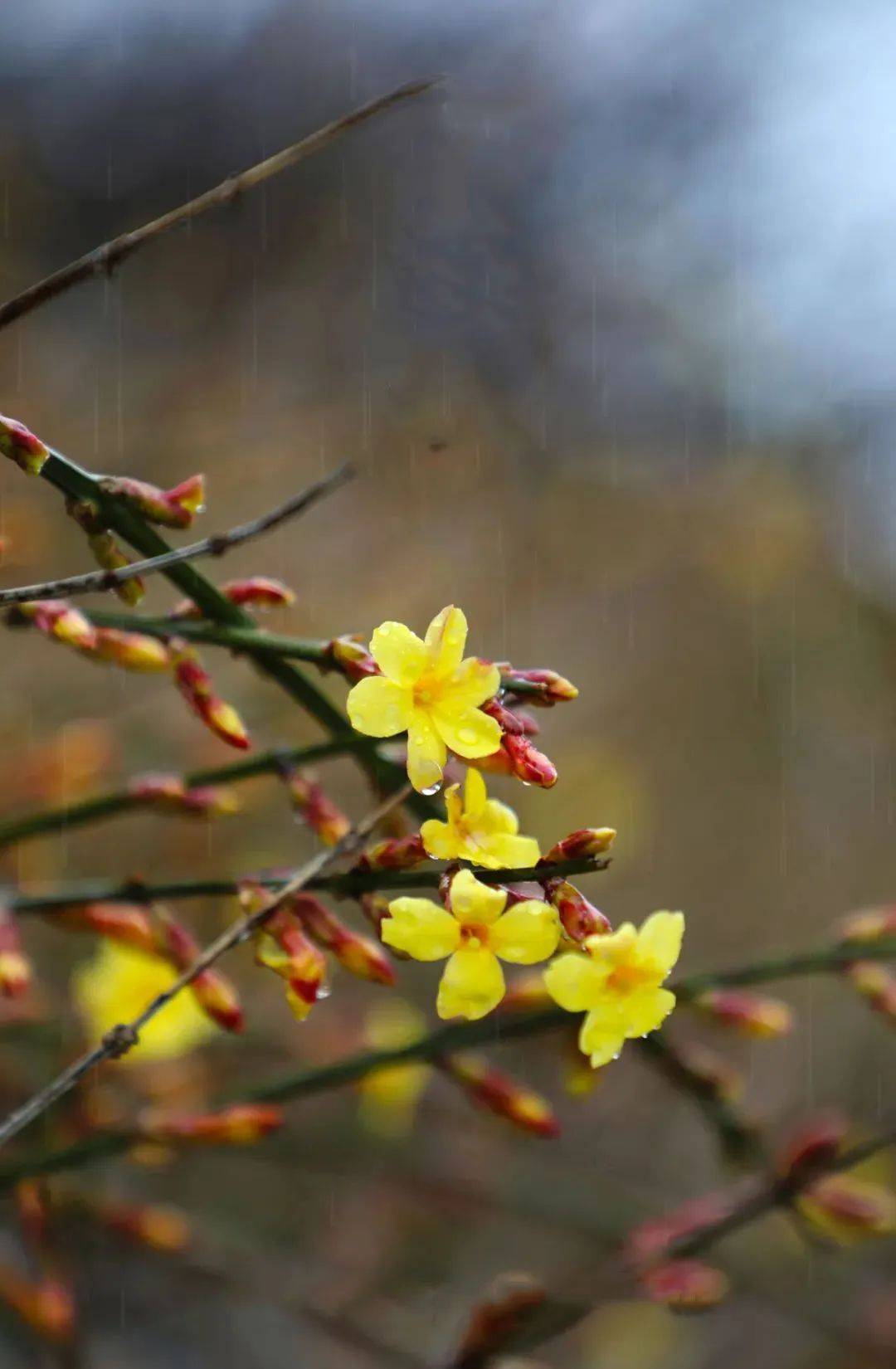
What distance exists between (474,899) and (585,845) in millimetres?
109

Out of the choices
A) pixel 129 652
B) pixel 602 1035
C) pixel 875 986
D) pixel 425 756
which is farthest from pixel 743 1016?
pixel 129 652

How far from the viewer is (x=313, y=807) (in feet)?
4.75

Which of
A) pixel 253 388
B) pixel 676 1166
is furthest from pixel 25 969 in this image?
pixel 676 1166

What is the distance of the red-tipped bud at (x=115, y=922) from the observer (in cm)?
159

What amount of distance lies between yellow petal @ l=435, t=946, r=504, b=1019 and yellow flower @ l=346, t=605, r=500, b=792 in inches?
6.2

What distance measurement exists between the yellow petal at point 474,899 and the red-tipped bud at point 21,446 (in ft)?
1.71

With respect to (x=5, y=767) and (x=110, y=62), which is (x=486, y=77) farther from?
(x=5, y=767)

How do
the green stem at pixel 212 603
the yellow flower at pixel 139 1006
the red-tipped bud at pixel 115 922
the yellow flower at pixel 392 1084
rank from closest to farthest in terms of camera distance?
the green stem at pixel 212 603, the red-tipped bud at pixel 115 922, the yellow flower at pixel 392 1084, the yellow flower at pixel 139 1006

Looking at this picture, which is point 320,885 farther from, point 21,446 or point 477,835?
point 21,446

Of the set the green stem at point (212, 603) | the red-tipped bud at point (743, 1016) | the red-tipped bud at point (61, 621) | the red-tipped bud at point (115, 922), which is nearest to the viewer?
the green stem at point (212, 603)

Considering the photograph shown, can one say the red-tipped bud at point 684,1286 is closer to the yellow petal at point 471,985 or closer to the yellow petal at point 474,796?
the yellow petal at point 471,985

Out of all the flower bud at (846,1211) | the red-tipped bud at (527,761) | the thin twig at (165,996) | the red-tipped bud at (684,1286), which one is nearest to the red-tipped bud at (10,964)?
the thin twig at (165,996)

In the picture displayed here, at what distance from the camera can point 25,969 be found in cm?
154

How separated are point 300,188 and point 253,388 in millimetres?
1255
